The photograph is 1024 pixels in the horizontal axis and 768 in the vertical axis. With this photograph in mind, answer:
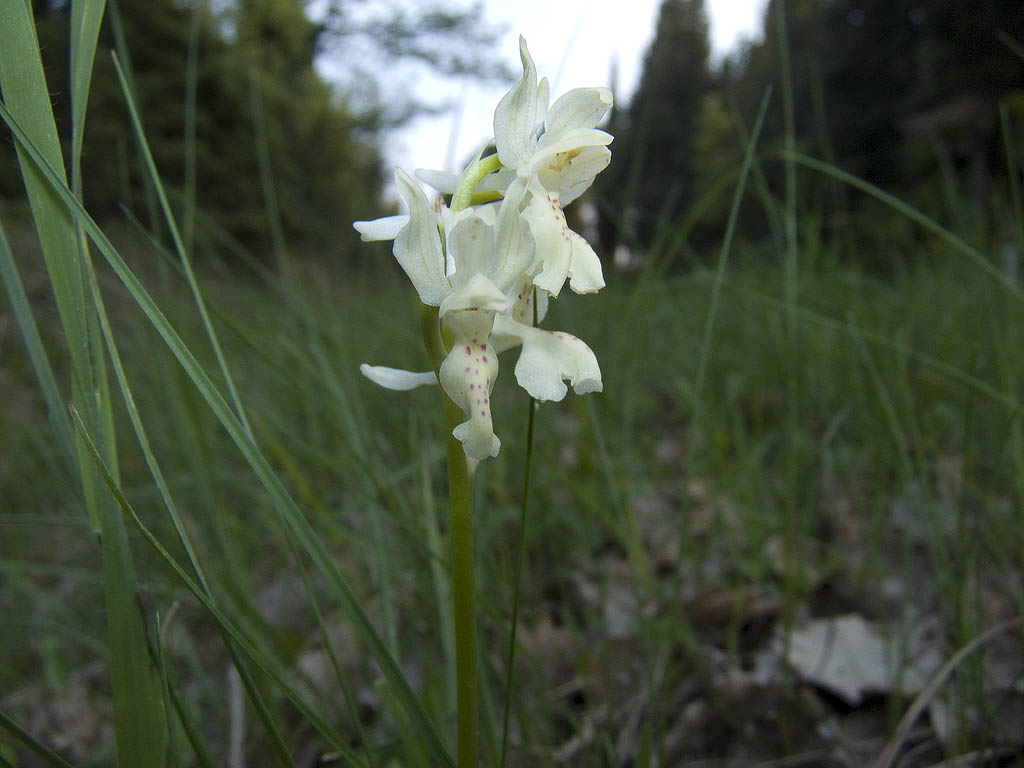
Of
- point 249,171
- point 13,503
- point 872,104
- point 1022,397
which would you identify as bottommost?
point 13,503

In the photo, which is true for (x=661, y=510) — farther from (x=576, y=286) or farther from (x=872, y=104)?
(x=872, y=104)

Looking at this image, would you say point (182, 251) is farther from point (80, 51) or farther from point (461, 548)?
point (461, 548)

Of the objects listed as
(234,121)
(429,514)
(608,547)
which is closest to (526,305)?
(429,514)

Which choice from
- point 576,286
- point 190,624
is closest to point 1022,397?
point 576,286

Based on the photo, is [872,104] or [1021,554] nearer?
[1021,554]

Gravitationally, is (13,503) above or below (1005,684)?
below
